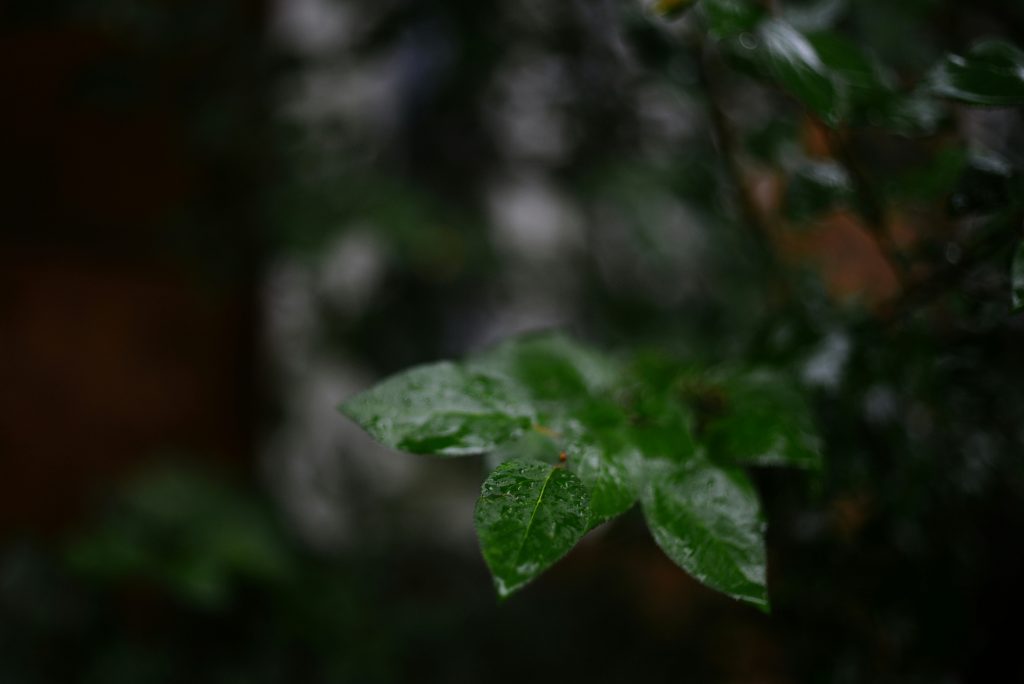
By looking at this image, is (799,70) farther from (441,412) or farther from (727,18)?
(441,412)

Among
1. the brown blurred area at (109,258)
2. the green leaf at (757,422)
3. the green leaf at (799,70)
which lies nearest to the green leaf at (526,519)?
the green leaf at (757,422)

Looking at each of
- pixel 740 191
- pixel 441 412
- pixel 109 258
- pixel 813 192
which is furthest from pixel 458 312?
pixel 441 412

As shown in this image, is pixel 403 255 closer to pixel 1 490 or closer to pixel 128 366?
pixel 128 366

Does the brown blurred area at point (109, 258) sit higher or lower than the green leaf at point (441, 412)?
lower

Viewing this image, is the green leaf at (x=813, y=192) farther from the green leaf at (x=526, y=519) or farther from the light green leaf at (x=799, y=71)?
the green leaf at (x=526, y=519)

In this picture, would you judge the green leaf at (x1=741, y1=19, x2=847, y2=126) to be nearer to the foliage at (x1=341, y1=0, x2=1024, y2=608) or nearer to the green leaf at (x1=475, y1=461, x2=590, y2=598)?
the foliage at (x1=341, y1=0, x2=1024, y2=608)

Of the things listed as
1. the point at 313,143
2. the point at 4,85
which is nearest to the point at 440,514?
the point at 313,143
